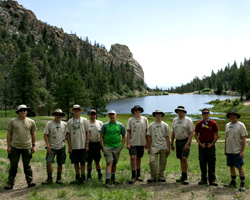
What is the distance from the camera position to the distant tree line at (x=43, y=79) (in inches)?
1636

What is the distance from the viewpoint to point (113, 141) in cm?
775

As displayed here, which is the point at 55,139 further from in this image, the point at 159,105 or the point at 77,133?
the point at 159,105

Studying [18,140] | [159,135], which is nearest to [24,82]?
[18,140]

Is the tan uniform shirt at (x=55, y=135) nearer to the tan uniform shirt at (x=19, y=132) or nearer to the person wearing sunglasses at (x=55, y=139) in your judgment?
the person wearing sunglasses at (x=55, y=139)

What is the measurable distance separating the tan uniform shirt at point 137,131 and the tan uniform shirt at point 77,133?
70.2 inches

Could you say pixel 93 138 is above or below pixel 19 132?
below

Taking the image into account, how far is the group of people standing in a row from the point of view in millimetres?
7301

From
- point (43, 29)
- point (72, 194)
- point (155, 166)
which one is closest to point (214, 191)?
point (155, 166)

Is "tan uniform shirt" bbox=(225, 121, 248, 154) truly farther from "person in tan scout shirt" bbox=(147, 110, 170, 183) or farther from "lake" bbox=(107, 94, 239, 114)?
"lake" bbox=(107, 94, 239, 114)

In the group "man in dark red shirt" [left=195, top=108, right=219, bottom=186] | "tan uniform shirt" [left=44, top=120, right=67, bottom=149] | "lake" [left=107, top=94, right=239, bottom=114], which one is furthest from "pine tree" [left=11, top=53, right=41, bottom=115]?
"man in dark red shirt" [left=195, top=108, right=219, bottom=186]

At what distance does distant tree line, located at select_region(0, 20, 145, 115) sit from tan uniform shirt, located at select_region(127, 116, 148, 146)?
32.1 meters

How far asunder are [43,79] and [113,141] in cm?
12244

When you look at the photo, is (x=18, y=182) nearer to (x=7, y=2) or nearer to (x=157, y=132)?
(x=157, y=132)

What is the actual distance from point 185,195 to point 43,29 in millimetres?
218860
